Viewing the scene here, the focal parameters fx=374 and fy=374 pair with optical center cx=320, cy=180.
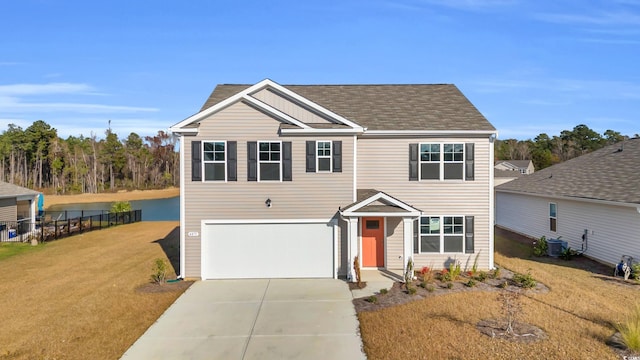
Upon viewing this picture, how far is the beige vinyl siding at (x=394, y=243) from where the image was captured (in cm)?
1426

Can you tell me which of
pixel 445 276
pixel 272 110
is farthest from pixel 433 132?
pixel 272 110

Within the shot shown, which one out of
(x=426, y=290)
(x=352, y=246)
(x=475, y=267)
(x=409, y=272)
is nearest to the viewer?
(x=426, y=290)

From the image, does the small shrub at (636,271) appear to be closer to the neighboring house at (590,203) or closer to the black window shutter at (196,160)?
the neighboring house at (590,203)

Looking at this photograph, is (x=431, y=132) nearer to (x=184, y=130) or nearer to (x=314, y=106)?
(x=314, y=106)

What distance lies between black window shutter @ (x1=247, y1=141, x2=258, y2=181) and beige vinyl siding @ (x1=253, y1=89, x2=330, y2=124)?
177 cm

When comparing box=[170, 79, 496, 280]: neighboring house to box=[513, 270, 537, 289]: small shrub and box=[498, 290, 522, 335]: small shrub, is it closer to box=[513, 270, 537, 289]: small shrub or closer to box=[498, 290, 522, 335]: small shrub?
box=[513, 270, 537, 289]: small shrub

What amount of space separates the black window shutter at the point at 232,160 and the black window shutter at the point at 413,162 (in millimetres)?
6537

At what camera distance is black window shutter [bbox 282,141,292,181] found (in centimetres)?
1350

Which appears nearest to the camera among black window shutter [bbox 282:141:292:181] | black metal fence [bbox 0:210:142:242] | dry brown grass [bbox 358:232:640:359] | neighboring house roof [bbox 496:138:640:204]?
dry brown grass [bbox 358:232:640:359]

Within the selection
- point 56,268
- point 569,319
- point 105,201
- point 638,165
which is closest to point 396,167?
point 569,319

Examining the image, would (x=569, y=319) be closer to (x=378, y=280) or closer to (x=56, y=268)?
(x=378, y=280)

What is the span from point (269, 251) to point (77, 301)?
19.5 feet

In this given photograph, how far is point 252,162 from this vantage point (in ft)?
44.1

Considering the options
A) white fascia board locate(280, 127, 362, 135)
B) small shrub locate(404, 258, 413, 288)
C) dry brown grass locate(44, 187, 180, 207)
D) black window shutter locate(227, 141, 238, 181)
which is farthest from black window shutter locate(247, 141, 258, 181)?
dry brown grass locate(44, 187, 180, 207)
